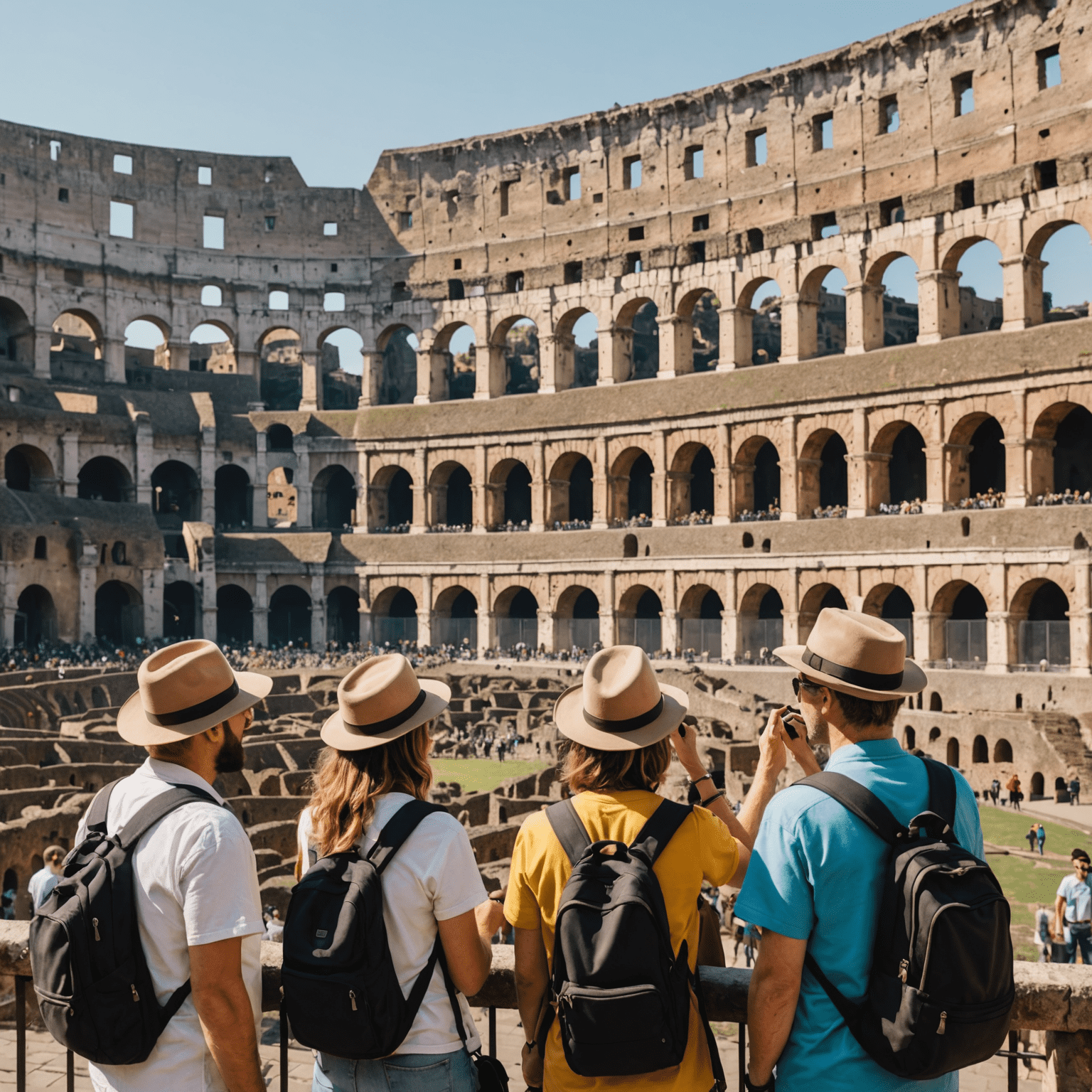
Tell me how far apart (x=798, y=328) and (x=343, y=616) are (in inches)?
914

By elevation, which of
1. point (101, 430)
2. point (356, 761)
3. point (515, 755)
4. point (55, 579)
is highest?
point (101, 430)

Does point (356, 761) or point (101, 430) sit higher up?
point (101, 430)

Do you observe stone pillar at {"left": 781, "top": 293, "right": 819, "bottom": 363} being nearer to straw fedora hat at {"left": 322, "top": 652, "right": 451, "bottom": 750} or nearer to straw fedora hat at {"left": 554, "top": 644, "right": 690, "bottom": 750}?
straw fedora hat at {"left": 554, "top": 644, "right": 690, "bottom": 750}

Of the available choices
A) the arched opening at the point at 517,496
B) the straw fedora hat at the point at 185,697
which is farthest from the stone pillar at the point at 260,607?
the straw fedora hat at the point at 185,697

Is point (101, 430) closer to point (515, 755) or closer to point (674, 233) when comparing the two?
point (674, 233)

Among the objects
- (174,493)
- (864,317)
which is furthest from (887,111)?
(174,493)

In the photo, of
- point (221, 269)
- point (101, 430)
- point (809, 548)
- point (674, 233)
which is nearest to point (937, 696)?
point (809, 548)

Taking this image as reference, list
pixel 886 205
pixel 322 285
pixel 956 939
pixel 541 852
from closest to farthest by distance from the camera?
1. pixel 956 939
2. pixel 541 852
3. pixel 886 205
4. pixel 322 285

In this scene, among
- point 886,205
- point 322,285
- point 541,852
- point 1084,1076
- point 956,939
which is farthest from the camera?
point 322,285

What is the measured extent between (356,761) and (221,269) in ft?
194

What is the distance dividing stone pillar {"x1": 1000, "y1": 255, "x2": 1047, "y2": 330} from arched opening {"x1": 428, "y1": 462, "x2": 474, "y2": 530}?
2208cm

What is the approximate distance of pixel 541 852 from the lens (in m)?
3.87

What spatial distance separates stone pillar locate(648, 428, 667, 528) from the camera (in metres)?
45.8

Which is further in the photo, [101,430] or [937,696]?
[101,430]
